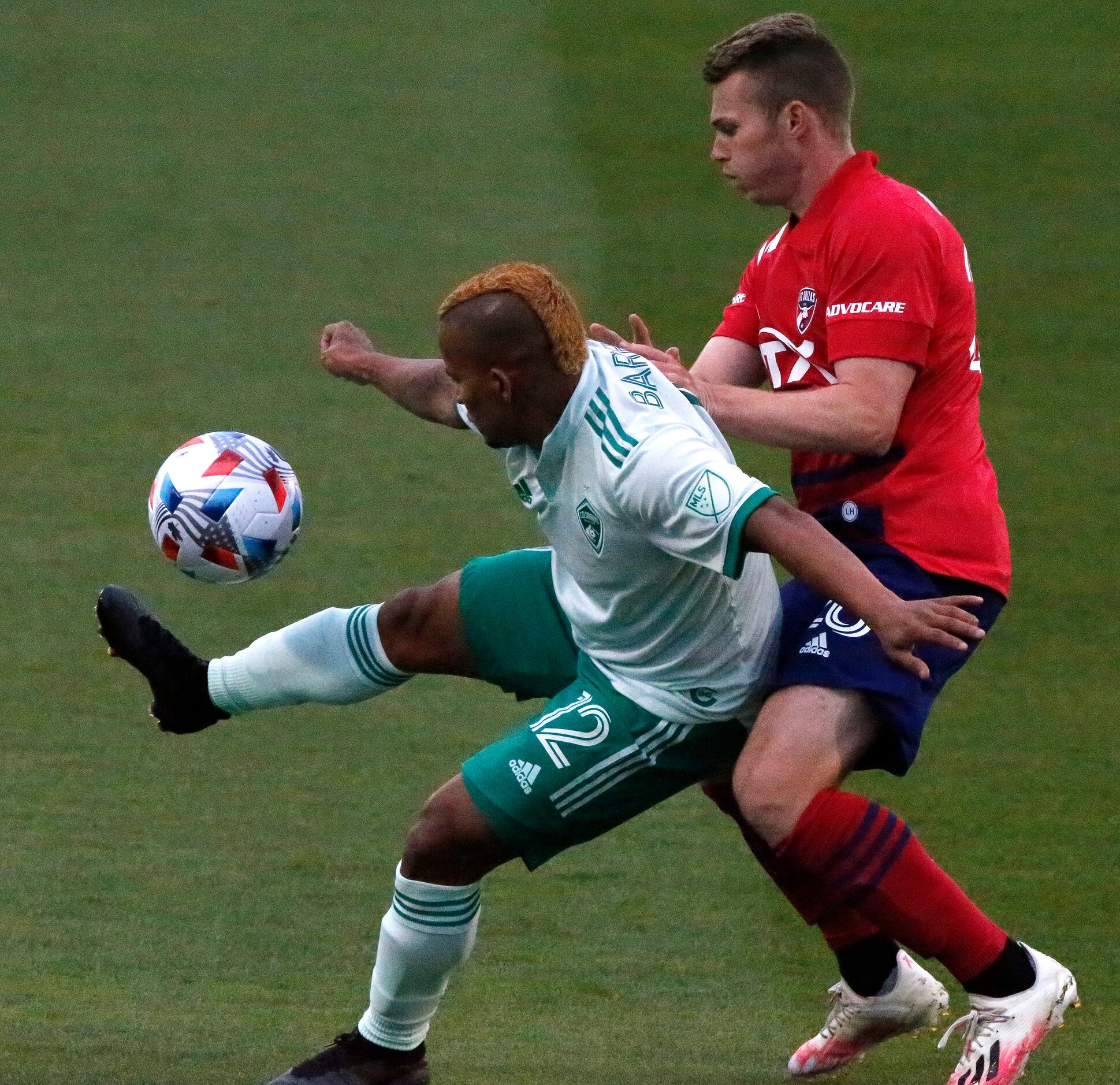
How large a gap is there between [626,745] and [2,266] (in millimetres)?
8743

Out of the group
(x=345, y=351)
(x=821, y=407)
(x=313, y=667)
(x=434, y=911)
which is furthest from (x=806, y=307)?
(x=434, y=911)

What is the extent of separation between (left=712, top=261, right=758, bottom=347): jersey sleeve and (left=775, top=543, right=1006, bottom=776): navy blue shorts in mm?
781

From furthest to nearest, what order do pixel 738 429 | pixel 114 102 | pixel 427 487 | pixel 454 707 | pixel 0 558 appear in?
1. pixel 114 102
2. pixel 427 487
3. pixel 0 558
4. pixel 454 707
5. pixel 738 429

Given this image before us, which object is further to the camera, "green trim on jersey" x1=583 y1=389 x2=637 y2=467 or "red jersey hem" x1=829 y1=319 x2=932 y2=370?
"red jersey hem" x1=829 y1=319 x2=932 y2=370

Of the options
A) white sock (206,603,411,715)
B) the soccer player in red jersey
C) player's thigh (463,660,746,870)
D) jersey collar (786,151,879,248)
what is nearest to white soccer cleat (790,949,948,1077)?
the soccer player in red jersey

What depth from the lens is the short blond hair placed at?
13.5 ft

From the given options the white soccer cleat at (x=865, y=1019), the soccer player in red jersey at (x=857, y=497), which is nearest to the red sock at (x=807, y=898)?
the soccer player in red jersey at (x=857, y=497)

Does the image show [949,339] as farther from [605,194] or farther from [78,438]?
[605,194]

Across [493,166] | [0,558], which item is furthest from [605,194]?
[0,558]

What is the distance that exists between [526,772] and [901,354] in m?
1.15

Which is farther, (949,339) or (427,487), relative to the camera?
(427,487)

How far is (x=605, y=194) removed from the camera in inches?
546

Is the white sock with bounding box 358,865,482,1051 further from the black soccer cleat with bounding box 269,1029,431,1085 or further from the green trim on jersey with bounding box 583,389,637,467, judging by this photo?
the green trim on jersey with bounding box 583,389,637,467

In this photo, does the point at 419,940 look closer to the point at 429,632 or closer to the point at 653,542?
the point at 429,632
